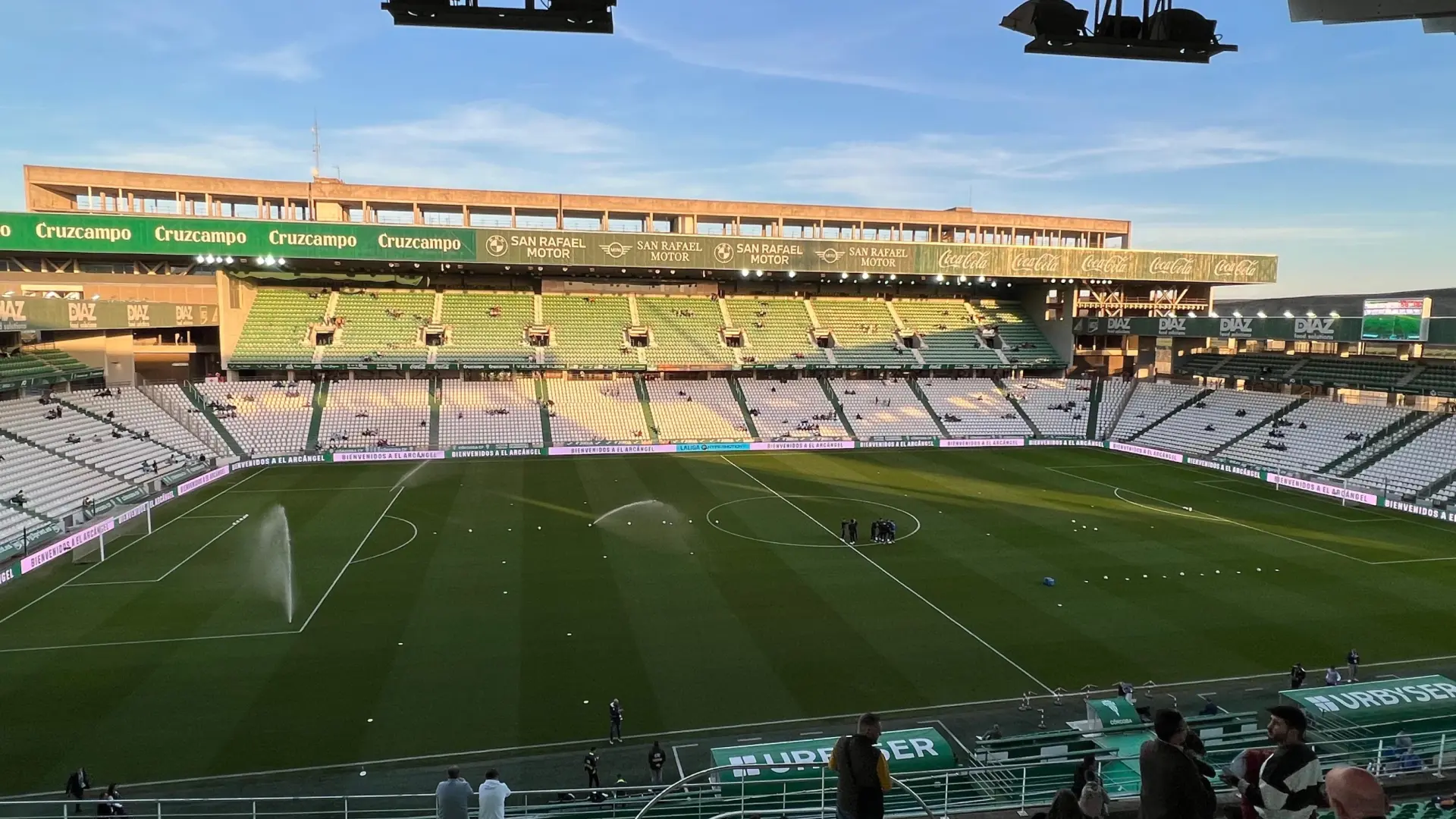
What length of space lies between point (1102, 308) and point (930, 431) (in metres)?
19.9

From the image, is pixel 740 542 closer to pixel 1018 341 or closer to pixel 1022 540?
pixel 1022 540

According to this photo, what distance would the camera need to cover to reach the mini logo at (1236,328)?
1748 inches

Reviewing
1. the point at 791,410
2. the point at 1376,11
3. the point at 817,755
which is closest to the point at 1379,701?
the point at 817,755

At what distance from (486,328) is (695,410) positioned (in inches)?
604

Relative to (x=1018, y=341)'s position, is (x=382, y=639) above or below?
below

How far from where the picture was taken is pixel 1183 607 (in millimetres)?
20031

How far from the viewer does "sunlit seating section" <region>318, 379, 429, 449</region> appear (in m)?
43.0

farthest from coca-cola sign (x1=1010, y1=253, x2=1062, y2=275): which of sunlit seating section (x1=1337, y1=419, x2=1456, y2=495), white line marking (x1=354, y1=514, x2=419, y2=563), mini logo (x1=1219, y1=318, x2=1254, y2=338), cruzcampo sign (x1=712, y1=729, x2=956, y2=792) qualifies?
cruzcampo sign (x1=712, y1=729, x2=956, y2=792)

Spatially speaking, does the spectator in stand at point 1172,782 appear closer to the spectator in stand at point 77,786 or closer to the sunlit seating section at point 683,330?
the spectator in stand at point 77,786

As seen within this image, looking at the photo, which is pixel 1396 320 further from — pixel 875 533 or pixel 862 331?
pixel 862 331

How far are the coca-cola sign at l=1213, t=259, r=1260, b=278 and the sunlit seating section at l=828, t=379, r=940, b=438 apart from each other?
23.4 meters

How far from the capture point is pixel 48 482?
27.6 m

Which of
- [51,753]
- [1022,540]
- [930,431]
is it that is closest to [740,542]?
[1022,540]

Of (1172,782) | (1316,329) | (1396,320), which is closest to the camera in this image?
(1172,782)
